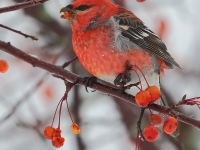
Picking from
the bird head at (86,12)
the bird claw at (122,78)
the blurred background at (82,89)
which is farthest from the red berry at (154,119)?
the blurred background at (82,89)

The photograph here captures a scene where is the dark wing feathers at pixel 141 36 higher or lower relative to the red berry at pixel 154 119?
higher

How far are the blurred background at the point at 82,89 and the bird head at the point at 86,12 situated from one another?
872mm

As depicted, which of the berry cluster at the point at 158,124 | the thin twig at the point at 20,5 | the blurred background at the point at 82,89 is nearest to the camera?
the thin twig at the point at 20,5

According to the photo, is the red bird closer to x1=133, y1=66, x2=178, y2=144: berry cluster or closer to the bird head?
the bird head

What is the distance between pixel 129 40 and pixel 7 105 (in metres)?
1.80

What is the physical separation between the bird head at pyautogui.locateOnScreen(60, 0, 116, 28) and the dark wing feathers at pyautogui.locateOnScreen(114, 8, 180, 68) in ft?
0.33

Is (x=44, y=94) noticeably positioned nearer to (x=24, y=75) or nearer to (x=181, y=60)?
(x=24, y=75)

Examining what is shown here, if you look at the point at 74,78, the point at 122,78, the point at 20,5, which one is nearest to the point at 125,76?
the point at 122,78

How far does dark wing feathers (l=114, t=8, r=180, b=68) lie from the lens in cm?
297

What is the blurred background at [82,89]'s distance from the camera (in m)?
3.96

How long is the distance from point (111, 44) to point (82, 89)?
1.70 metres

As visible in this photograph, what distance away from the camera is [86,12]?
289cm

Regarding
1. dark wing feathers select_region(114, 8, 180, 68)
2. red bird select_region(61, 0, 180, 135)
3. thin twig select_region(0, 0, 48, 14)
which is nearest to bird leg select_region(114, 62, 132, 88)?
red bird select_region(61, 0, 180, 135)

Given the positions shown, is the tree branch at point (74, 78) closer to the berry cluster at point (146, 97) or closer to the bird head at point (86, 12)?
the berry cluster at point (146, 97)
